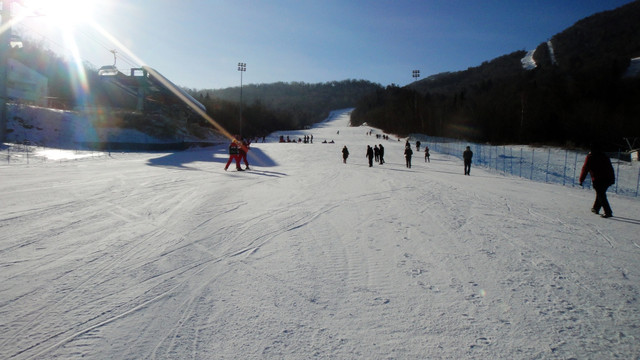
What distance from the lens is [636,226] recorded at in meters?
6.72

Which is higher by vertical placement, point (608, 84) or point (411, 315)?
point (608, 84)

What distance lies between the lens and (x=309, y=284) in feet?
11.9

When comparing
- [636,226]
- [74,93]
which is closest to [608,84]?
[636,226]

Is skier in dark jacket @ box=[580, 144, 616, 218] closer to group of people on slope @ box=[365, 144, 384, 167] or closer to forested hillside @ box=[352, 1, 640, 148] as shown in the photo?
group of people on slope @ box=[365, 144, 384, 167]

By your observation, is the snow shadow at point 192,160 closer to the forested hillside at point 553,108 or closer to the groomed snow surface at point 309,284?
the groomed snow surface at point 309,284

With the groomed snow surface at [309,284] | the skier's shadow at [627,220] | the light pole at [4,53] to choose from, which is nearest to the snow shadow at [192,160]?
the light pole at [4,53]

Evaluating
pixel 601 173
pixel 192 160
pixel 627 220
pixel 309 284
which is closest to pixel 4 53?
pixel 192 160

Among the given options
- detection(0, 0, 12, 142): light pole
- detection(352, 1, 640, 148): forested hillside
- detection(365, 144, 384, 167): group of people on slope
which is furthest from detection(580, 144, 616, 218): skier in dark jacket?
detection(352, 1, 640, 148): forested hillside

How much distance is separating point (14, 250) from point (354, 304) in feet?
14.4

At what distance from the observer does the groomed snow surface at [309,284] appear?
2.62 meters

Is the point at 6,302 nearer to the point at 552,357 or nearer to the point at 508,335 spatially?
the point at 508,335

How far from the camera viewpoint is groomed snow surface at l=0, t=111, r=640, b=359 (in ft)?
8.59

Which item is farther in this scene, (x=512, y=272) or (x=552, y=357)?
(x=512, y=272)

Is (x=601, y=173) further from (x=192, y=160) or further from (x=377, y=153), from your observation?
(x=192, y=160)
